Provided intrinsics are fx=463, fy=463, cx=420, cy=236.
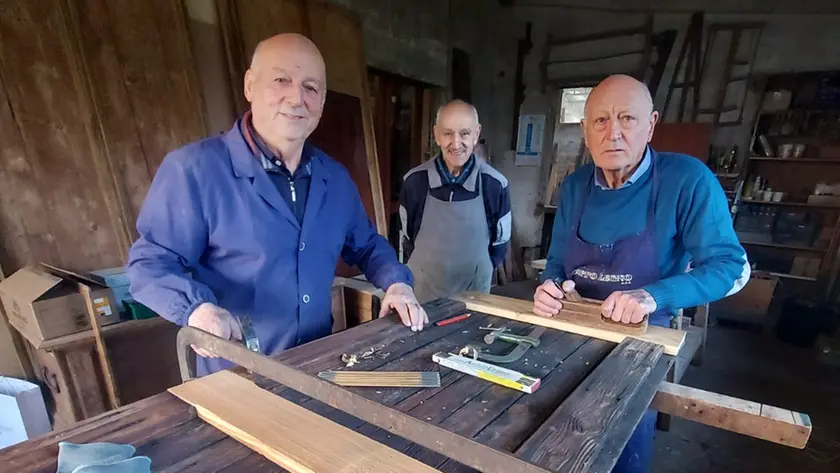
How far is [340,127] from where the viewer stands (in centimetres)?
376

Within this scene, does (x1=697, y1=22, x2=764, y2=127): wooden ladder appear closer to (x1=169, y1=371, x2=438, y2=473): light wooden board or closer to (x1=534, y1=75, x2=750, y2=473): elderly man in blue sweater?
(x1=534, y1=75, x2=750, y2=473): elderly man in blue sweater

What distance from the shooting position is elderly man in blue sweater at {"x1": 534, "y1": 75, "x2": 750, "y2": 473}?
4.93 feet

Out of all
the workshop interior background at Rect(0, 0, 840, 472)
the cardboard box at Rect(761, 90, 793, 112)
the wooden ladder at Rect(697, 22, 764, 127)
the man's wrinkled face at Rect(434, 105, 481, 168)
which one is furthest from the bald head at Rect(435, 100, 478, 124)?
the cardboard box at Rect(761, 90, 793, 112)

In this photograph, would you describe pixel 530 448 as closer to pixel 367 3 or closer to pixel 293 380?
pixel 293 380


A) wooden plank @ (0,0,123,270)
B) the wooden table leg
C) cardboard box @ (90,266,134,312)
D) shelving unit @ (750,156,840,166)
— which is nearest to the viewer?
wooden plank @ (0,0,123,270)

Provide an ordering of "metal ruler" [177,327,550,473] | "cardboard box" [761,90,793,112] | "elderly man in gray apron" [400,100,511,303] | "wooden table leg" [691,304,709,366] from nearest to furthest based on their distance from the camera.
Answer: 1. "metal ruler" [177,327,550,473]
2. "elderly man in gray apron" [400,100,511,303]
3. "wooden table leg" [691,304,709,366]
4. "cardboard box" [761,90,793,112]

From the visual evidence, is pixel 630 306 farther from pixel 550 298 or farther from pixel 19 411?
pixel 19 411

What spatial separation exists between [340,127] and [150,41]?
1.43 metres

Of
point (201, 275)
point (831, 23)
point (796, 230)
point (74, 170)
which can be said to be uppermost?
point (831, 23)

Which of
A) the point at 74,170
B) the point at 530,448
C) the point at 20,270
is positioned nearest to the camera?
the point at 530,448

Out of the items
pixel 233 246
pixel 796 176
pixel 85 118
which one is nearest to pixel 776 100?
pixel 796 176

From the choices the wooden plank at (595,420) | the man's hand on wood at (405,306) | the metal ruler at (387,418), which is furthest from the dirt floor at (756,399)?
the metal ruler at (387,418)

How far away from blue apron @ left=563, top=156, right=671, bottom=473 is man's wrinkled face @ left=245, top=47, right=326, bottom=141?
1124 millimetres

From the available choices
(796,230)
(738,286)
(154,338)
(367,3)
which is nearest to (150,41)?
(154,338)
